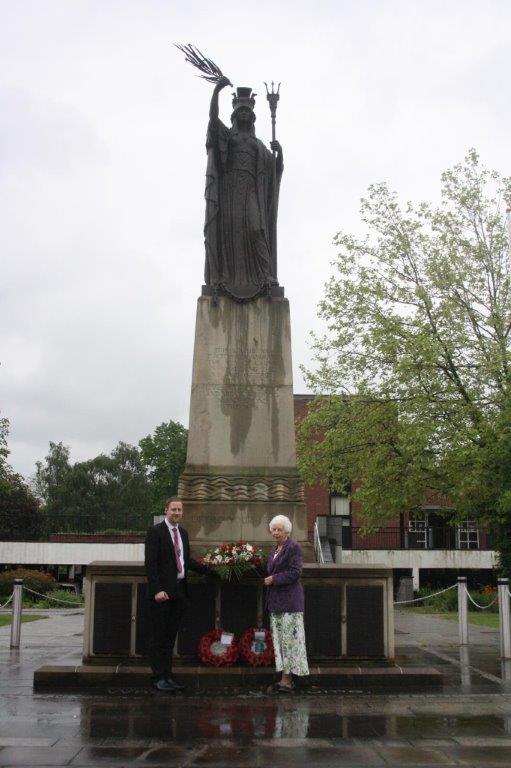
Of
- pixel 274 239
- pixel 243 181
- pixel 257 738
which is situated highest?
pixel 243 181

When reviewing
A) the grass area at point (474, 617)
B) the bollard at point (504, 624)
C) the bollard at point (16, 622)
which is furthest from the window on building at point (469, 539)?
the bollard at point (16, 622)

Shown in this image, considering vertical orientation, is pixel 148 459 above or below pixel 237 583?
above

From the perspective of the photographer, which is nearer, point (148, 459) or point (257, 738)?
point (257, 738)

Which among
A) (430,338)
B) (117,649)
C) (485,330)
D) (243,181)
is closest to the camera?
(117,649)

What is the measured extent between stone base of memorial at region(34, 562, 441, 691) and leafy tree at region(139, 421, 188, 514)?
67.7m

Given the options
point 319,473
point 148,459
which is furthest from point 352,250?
point 148,459

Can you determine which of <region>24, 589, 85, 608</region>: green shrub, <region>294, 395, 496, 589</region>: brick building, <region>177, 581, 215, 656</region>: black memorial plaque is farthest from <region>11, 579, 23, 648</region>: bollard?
<region>294, 395, 496, 589</region>: brick building

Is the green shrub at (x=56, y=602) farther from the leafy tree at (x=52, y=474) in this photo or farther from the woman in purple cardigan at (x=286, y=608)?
the leafy tree at (x=52, y=474)

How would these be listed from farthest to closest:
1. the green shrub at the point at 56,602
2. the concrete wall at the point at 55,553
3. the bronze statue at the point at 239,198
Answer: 1. the concrete wall at the point at 55,553
2. the green shrub at the point at 56,602
3. the bronze statue at the point at 239,198

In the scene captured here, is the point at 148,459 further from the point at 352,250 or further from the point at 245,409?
the point at 245,409

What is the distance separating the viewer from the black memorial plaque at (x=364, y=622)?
10.2m

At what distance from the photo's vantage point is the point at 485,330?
28828mm

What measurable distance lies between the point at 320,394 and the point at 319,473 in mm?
2932

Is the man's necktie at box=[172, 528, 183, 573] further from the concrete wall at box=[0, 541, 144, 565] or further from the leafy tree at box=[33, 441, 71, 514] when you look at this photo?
the leafy tree at box=[33, 441, 71, 514]
